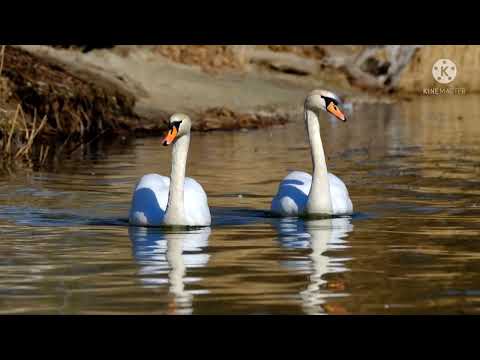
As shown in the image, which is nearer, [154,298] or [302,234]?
[154,298]

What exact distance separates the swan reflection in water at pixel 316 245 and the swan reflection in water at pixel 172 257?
75cm

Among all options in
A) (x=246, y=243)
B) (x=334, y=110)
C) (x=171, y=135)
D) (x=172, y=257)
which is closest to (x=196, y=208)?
(x=171, y=135)

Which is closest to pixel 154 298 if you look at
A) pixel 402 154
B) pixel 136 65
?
pixel 402 154

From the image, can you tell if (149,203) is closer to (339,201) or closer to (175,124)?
(175,124)

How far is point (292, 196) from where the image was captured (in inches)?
537

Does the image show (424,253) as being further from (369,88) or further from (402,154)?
(369,88)

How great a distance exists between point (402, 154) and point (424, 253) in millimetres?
9301

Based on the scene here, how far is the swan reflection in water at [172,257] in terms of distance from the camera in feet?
30.7

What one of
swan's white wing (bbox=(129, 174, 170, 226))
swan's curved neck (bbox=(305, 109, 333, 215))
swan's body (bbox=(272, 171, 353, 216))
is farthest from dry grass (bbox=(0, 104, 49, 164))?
swan's curved neck (bbox=(305, 109, 333, 215))

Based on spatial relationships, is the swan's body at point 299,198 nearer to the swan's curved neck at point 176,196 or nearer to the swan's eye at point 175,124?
the swan's curved neck at point 176,196

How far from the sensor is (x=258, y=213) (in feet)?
45.5

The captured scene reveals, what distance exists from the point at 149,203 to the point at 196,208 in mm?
492
